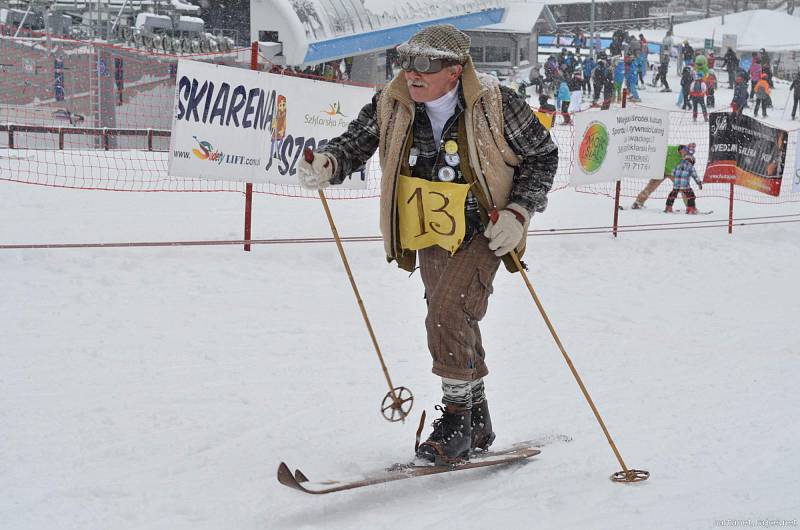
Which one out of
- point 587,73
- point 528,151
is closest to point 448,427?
point 528,151

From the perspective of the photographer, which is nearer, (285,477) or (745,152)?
(285,477)

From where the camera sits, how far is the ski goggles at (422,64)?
3.40 m

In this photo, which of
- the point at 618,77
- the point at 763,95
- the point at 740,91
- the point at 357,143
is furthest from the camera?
the point at 618,77

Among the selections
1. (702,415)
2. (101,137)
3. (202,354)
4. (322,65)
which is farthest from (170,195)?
(322,65)

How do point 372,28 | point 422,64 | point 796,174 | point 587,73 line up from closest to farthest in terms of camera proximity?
point 422,64 < point 796,174 < point 372,28 < point 587,73

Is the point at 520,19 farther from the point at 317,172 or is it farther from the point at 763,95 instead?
the point at 317,172

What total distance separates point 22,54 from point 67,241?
8.10m

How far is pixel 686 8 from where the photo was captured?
63.5 m

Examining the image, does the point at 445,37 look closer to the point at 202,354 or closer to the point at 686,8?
the point at 202,354

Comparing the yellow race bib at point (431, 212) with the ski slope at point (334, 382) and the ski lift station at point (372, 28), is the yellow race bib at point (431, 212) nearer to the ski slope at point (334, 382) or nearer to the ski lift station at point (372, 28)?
the ski slope at point (334, 382)

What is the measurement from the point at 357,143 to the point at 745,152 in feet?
28.8

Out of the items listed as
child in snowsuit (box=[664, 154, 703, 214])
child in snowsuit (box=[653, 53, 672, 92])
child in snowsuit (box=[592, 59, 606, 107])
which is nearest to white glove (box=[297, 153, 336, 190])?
child in snowsuit (box=[664, 154, 703, 214])

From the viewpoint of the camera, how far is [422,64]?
134 inches

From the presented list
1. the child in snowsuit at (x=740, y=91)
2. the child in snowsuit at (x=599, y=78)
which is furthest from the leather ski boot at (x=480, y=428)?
the child in snowsuit at (x=599, y=78)
